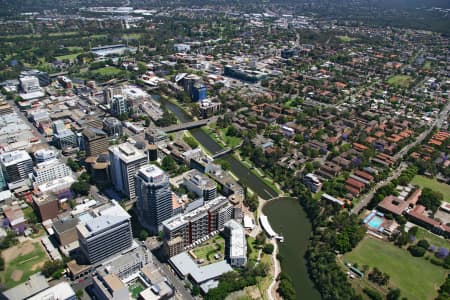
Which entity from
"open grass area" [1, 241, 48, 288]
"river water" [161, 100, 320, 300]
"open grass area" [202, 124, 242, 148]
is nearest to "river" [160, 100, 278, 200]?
"river water" [161, 100, 320, 300]

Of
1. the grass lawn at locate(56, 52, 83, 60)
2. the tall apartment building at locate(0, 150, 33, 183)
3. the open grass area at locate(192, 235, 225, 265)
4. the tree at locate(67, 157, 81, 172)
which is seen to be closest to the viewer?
the open grass area at locate(192, 235, 225, 265)

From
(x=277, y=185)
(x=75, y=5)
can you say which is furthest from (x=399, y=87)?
(x=75, y=5)

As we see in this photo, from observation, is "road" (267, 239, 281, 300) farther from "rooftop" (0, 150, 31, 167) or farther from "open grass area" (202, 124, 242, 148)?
"rooftop" (0, 150, 31, 167)

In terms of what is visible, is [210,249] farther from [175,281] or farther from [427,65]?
[427,65]

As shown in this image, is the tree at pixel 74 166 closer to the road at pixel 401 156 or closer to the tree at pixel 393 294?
the road at pixel 401 156

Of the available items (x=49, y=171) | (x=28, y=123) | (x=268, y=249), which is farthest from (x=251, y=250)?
(x=28, y=123)

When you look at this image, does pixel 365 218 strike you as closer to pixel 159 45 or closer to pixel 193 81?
pixel 193 81
